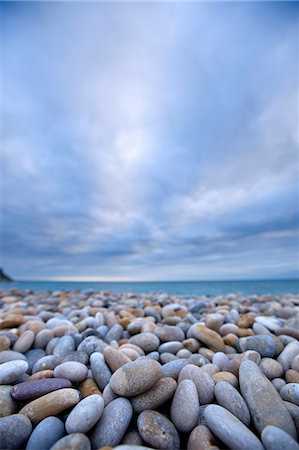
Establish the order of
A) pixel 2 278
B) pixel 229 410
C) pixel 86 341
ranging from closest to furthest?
pixel 229 410 < pixel 86 341 < pixel 2 278

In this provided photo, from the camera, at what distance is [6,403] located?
4.52 ft

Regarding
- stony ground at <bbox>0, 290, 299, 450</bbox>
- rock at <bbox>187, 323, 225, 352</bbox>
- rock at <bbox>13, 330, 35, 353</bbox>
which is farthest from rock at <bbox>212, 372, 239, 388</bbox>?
rock at <bbox>13, 330, 35, 353</bbox>

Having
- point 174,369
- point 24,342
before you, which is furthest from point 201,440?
point 24,342

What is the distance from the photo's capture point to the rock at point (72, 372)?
162 centimetres

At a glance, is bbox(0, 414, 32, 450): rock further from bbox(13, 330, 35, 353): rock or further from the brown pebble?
bbox(13, 330, 35, 353): rock

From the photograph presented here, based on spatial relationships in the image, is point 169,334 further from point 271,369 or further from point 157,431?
point 157,431

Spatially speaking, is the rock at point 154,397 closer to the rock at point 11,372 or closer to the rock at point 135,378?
the rock at point 135,378

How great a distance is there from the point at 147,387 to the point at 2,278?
1605 inches

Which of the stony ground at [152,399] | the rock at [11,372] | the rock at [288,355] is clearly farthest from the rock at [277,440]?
the rock at [11,372]

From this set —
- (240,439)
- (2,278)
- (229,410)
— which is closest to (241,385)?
(229,410)

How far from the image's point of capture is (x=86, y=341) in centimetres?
216

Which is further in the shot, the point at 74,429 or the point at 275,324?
the point at 275,324

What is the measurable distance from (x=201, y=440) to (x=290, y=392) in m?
0.71

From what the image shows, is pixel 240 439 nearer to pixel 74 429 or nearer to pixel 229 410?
pixel 229 410
